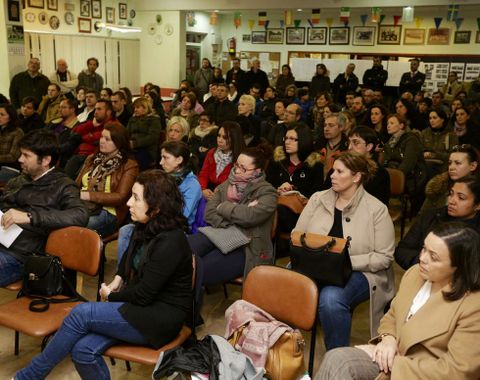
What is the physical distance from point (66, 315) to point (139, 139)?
134 inches

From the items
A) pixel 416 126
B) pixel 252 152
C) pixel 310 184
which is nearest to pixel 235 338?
pixel 252 152

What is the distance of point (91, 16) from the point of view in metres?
10.5

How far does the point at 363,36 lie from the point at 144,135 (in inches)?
325

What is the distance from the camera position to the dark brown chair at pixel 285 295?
2.37 meters

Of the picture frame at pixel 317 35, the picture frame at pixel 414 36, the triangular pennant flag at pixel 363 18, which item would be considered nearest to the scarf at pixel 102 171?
the triangular pennant flag at pixel 363 18

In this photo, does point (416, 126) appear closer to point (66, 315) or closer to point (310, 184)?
point (310, 184)

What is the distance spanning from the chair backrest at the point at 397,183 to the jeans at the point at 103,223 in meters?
2.46

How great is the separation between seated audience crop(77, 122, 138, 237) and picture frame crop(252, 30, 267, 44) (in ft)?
34.4

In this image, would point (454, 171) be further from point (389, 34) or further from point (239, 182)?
point (389, 34)

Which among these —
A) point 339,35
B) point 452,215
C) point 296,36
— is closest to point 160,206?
point 452,215

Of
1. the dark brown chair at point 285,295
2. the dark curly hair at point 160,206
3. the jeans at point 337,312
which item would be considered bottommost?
the jeans at point 337,312

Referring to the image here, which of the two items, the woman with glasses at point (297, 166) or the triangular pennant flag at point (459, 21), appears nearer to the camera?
the woman with glasses at point (297, 166)

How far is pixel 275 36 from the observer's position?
13.4m

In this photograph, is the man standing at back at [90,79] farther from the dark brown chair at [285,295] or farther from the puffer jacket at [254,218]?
the dark brown chair at [285,295]
